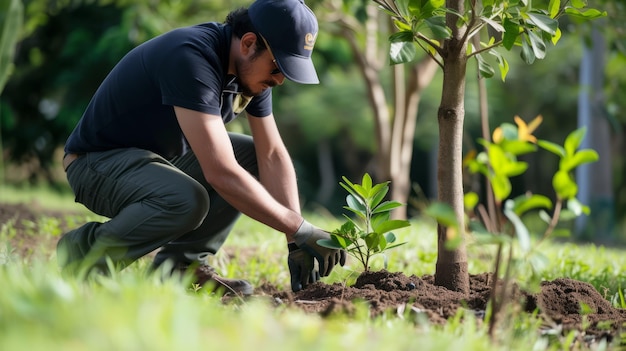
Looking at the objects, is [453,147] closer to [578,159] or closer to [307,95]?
[578,159]

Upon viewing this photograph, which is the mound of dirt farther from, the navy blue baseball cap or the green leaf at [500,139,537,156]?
the navy blue baseball cap

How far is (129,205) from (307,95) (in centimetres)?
2364

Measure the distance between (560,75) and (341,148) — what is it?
8.24m

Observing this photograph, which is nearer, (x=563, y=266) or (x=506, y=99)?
(x=563, y=266)

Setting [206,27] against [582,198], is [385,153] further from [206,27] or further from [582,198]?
[206,27]

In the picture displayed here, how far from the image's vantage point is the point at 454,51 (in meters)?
2.89

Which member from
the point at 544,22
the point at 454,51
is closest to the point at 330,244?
the point at 454,51

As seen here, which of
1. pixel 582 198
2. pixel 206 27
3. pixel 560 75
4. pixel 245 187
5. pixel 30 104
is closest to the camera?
pixel 245 187

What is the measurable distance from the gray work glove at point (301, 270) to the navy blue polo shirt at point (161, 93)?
651 millimetres

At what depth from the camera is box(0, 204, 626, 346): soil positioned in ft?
7.67

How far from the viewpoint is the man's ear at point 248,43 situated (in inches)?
116

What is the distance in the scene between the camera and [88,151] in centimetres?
324

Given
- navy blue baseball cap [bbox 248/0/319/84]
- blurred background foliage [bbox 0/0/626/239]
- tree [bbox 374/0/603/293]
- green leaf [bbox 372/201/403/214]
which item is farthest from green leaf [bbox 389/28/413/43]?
blurred background foliage [bbox 0/0/626/239]

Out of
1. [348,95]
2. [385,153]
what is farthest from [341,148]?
[385,153]
